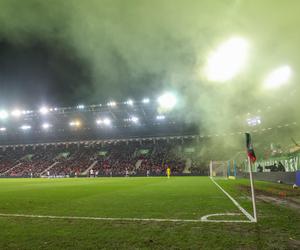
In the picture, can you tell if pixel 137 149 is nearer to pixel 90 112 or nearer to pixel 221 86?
pixel 90 112

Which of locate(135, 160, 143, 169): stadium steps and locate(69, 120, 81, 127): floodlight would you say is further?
locate(69, 120, 81, 127): floodlight

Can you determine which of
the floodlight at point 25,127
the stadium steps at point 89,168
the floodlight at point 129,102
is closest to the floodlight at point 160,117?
the floodlight at point 129,102

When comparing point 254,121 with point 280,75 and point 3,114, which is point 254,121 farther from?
point 3,114

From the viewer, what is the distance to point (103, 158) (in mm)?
52312

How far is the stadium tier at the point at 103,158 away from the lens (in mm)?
44531

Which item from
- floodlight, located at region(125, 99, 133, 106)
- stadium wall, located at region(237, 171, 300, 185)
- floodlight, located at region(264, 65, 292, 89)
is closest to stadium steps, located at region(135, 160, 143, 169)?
floodlight, located at region(125, 99, 133, 106)

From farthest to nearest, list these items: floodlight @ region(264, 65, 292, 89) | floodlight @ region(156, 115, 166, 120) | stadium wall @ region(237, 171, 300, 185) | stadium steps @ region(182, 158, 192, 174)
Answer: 1. floodlight @ region(156, 115, 166, 120)
2. stadium steps @ region(182, 158, 192, 174)
3. stadium wall @ region(237, 171, 300, 185)
4. floodlight @ region(264, 65, 292, 89)

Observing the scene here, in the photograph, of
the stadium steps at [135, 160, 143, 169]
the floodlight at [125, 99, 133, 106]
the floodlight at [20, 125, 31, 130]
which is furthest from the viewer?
the floodlight at [20, 125, 31, 130]

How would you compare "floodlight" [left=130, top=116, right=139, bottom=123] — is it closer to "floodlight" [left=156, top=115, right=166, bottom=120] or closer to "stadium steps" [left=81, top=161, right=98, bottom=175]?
"floodlight" [left=156, top=115, right=166, bottom=120]

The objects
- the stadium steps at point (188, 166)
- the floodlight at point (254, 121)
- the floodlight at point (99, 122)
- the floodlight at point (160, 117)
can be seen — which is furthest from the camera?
the floodlight at point (99, 122)

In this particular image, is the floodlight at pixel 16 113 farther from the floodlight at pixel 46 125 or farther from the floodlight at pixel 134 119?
the floodlight at pixel 134 119

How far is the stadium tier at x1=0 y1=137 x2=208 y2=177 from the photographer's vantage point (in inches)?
1753

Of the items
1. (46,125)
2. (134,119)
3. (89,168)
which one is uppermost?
(134,119)

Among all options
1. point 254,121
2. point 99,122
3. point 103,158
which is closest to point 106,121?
point 99,122
